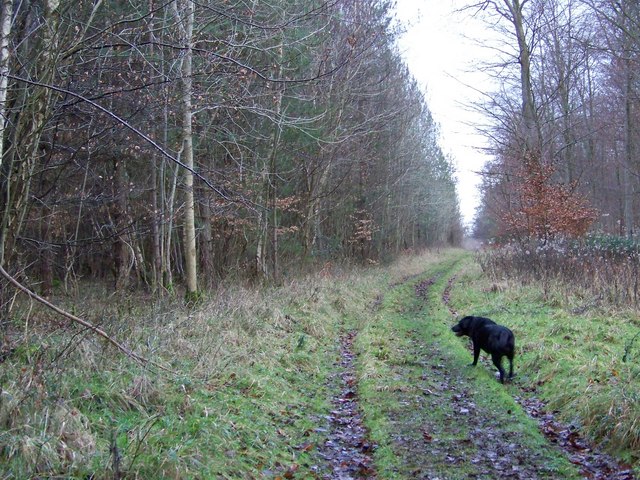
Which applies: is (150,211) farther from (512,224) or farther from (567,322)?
(512,224)

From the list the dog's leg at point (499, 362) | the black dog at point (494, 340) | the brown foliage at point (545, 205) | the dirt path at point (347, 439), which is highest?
the brown foliage at point (545, 205)

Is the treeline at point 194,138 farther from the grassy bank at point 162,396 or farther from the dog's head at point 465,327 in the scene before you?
the dog's head at point 465,327

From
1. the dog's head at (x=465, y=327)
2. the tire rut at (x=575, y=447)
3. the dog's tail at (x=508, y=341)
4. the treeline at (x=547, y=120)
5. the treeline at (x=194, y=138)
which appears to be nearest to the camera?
the tire rut at (x=575, y=447)

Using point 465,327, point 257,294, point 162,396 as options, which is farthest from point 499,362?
point 257,294

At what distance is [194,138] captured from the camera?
1489 cm

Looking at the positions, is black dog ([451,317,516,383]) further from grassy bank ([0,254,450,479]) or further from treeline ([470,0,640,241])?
treeline ([470,0,640,241])

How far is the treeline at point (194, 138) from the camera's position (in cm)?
707

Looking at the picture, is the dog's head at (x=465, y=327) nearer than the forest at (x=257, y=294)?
No

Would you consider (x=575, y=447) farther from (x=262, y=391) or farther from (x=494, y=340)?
(x=262, y=391)

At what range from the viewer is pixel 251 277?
696 inches

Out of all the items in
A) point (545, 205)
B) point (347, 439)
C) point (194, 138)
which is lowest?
point (347, 439)

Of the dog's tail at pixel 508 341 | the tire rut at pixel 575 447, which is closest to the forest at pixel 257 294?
the tire rut at pixel 575 447

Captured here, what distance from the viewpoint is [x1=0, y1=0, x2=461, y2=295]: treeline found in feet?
23.2

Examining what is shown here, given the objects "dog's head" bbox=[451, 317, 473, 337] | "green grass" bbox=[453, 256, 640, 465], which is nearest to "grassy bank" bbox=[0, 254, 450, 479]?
"dog's head" bbox=[451, 317, 473, 337]
